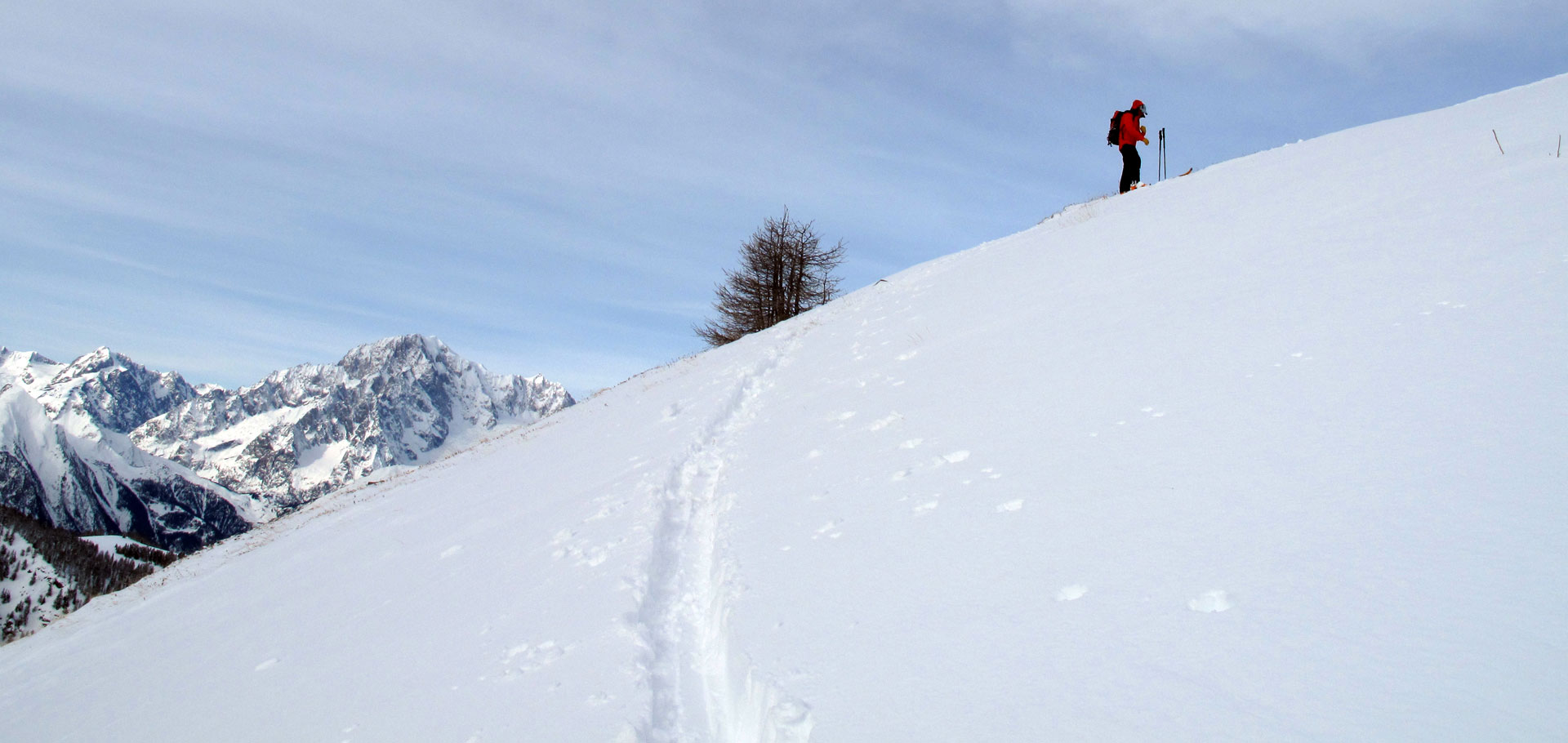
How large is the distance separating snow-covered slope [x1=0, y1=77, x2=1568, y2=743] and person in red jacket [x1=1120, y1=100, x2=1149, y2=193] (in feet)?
12.1

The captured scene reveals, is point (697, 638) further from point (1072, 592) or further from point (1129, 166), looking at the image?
point (1129, 166)

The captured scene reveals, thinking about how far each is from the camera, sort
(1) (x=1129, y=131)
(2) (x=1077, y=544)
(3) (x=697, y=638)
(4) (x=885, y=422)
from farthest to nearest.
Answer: (1) (x=1129, y=131) → (4) (x=885, y=422) → (3) (x=697, y=638) → (2) (x=1077, y=544)

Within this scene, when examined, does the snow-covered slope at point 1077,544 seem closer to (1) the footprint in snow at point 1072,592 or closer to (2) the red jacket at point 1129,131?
(1) the footprint in snow at point 1072,592

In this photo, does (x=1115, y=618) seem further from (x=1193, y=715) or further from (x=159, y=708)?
(x=159, y=708)

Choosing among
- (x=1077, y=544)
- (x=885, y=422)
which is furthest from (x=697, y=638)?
(x=885, y=422)

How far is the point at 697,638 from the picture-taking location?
538cm

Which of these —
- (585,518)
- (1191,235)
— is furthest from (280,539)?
(1191,235)

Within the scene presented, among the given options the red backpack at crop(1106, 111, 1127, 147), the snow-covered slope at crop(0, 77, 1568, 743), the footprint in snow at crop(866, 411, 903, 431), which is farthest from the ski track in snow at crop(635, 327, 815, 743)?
the red backpack at crop(1106, 111, 1127, 147)

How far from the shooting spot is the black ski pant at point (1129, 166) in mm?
15156

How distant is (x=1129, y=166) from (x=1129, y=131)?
1.18 m

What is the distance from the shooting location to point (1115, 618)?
3326mm

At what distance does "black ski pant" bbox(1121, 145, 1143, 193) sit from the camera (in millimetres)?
15156

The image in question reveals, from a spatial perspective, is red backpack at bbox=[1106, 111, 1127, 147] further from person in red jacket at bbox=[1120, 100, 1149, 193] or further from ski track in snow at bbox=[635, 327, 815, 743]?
ski track in snow at bbox=[635, 327, 815, 743]

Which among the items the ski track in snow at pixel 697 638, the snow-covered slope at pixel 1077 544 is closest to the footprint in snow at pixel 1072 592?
the snow-covered slope at pixel 1077 544
